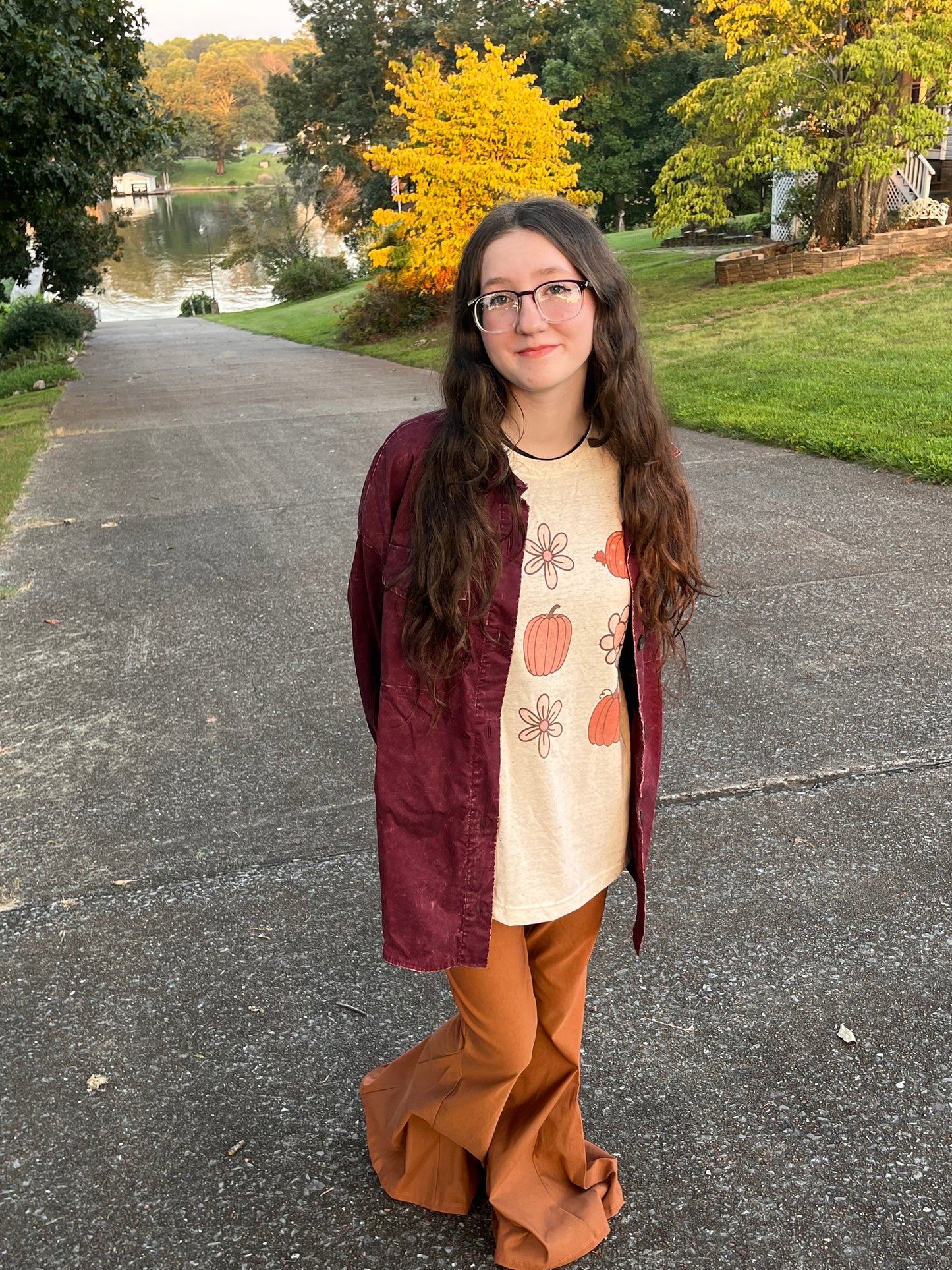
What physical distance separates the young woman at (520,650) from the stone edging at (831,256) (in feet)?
58.9

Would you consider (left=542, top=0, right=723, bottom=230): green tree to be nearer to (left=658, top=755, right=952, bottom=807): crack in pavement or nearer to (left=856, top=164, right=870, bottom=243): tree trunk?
(left=856, top=164, right=870, bottom=243): tree trunk

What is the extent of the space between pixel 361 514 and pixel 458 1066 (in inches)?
40.9

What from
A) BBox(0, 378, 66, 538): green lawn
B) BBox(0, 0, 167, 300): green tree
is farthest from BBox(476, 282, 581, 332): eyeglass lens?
BBox(0, 0, 167, 300): green tree

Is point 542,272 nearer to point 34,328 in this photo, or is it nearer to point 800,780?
point 800,780

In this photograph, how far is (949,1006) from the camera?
111 inches

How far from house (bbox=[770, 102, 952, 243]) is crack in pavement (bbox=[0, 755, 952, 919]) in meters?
19.7

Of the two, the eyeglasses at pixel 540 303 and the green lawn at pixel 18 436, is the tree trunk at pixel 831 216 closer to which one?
the green lawn at pixel 18 436

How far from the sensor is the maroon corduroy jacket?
191 cm

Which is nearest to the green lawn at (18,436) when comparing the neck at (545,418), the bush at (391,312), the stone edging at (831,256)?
the bush at (391,312)

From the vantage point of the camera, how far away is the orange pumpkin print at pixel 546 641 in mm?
1939

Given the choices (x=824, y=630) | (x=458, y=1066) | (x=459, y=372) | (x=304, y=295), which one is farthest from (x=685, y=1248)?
(x=304, y=295)

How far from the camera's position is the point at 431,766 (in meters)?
1.95

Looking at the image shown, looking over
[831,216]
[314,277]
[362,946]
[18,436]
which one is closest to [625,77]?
[314,277]

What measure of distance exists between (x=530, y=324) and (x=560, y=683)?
605 millimetres
